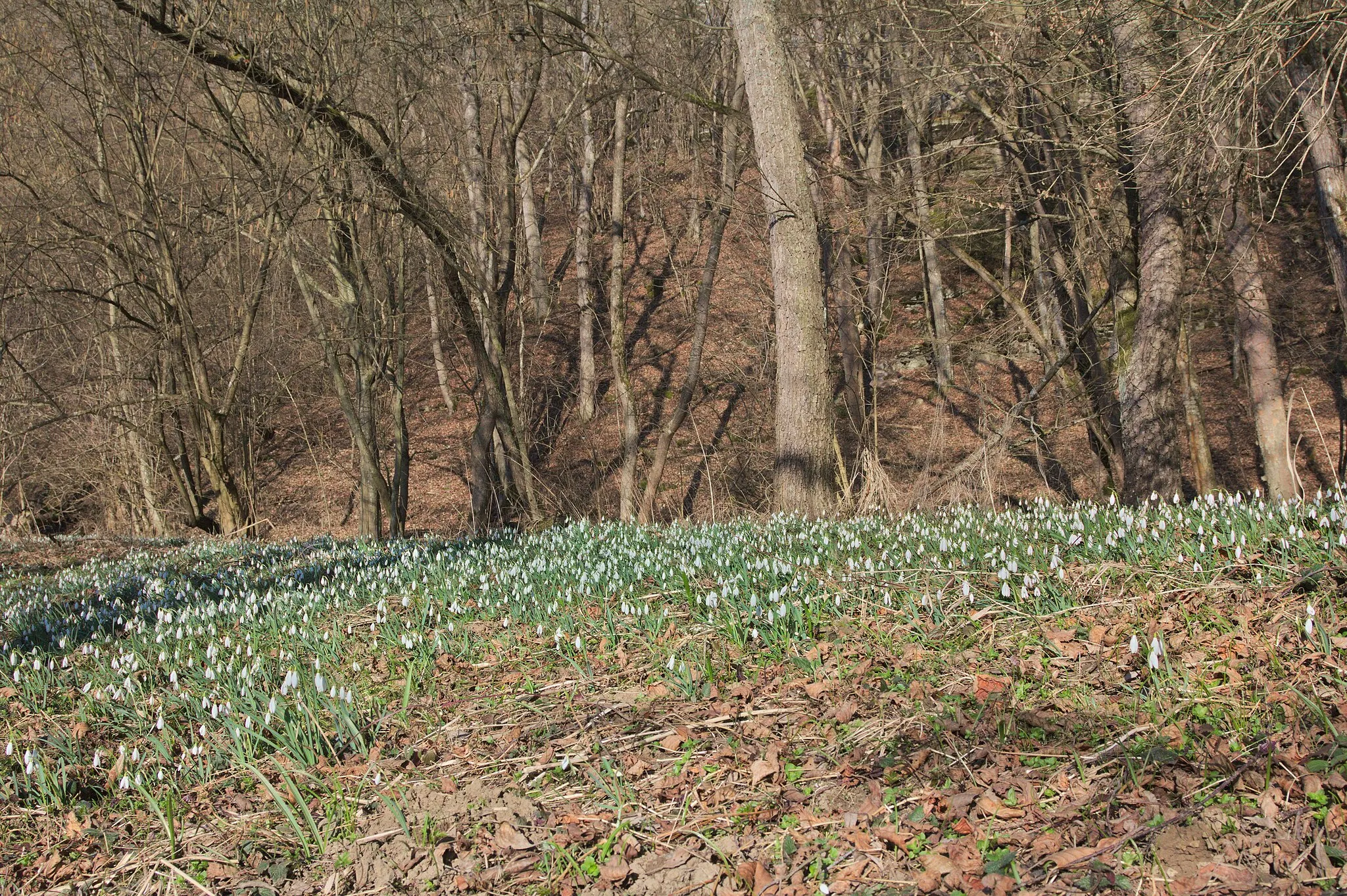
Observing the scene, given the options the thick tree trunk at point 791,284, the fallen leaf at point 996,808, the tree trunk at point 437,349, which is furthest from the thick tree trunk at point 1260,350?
the tree trunk at point 437,349

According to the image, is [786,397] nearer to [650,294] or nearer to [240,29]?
[240,29]

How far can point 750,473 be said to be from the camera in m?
20.0

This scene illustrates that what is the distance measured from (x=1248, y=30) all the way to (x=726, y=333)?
19711 mm

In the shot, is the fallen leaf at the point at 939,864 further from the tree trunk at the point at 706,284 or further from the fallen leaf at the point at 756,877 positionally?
the tree trunk at the point at 706,284

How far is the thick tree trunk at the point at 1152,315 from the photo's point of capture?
918 centimetres

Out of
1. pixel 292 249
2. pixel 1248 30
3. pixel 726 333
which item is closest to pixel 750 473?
pixel 726 333

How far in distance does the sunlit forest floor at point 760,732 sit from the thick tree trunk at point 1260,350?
9.65m

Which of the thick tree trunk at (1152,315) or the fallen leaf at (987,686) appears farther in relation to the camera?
the thick tree trunk at (1152,315)

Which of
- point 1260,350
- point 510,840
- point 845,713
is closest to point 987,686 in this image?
point 845,713

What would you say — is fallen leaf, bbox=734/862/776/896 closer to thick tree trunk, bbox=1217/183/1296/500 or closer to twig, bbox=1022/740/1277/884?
twig, bbox=1022/740/1277/884

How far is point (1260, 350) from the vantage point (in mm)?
13633

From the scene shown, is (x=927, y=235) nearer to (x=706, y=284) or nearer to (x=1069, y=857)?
(x=706, y=284)

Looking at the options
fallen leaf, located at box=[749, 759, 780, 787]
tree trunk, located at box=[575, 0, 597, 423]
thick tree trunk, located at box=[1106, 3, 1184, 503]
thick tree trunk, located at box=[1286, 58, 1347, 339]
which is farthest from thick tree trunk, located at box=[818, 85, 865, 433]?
fallen leaf, located at box=[749, 759, 780, 787]

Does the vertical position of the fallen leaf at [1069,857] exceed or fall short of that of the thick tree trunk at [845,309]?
it falls short
